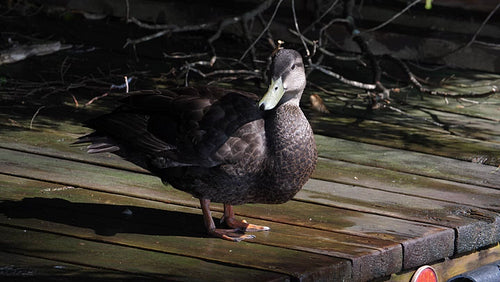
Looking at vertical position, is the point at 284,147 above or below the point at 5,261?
above

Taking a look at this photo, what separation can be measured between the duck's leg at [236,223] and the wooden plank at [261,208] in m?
0.19

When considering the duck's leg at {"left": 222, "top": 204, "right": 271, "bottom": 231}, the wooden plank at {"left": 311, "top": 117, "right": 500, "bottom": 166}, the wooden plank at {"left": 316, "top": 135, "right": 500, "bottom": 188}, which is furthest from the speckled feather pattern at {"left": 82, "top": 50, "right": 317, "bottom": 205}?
the wooden plank at {"left": 311, "top": 117, "right": 500, "bottom": 166}

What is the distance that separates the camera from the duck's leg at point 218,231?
4.09 metres

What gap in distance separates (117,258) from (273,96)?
0.93 metres

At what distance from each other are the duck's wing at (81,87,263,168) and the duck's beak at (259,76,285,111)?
0.11 metres

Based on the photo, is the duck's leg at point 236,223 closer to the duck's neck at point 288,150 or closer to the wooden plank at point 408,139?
the duck's neck at point 288,150

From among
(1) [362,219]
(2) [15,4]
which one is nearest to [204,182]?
(1) [362,219]

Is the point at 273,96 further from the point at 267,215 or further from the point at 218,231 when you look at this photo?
the point at 267,215

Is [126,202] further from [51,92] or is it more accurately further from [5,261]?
[51,92]

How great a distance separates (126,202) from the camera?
449 cm

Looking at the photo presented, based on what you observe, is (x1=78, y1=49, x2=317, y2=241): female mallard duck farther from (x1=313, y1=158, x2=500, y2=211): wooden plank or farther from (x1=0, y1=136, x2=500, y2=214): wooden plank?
(x1=313, y1=158, x2=500, y2=211): wooden plank

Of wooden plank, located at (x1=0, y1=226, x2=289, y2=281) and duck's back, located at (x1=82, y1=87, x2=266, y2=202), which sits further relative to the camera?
duck's back, located at (x1=82, y1=87, x2=266, y2=202)

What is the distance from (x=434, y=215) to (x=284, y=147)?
1.02 meters

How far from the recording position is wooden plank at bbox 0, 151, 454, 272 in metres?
4.32
